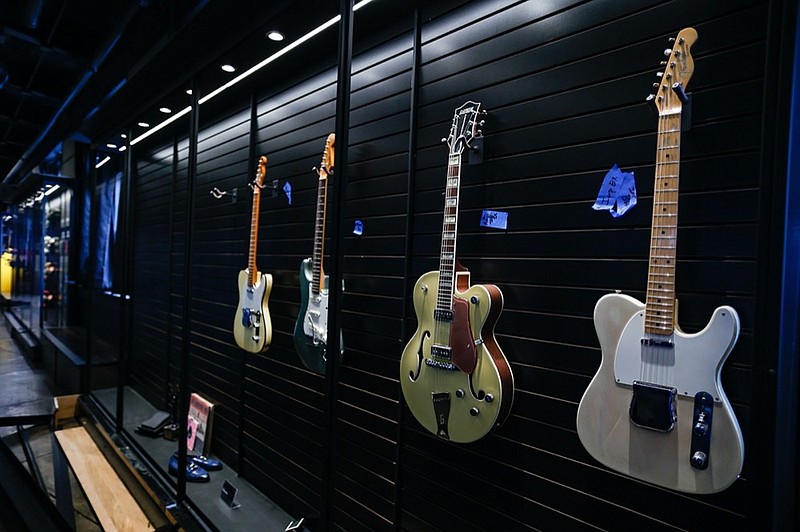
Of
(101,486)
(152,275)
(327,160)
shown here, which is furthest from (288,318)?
(152,275)

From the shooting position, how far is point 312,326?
2430mm

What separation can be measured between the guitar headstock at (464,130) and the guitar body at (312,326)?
1072 mm

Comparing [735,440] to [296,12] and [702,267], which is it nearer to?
[702,267]

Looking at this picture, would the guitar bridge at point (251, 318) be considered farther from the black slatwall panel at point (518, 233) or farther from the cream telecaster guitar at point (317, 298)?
the cream telecaster guitar at point (317, 298)

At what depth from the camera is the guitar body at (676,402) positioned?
3.62ft

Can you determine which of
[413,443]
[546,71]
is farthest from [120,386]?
[546,71]

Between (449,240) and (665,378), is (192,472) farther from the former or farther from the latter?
(665,378)

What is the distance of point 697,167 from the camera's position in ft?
4.40

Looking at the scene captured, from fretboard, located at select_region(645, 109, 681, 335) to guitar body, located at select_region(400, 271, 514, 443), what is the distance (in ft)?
1.78

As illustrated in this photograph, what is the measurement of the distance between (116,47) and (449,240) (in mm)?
3281

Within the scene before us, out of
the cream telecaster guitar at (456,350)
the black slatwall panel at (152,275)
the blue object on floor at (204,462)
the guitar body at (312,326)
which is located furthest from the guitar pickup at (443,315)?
the black slatwall panel at (152,275)

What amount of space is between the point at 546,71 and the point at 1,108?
720cm

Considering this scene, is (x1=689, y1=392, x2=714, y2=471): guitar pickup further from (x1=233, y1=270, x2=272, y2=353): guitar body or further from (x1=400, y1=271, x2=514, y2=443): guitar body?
(x1=233, y1=270, x2=272, y2=353): guitar body

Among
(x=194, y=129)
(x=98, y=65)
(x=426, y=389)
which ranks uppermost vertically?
(x=98, y=65)
